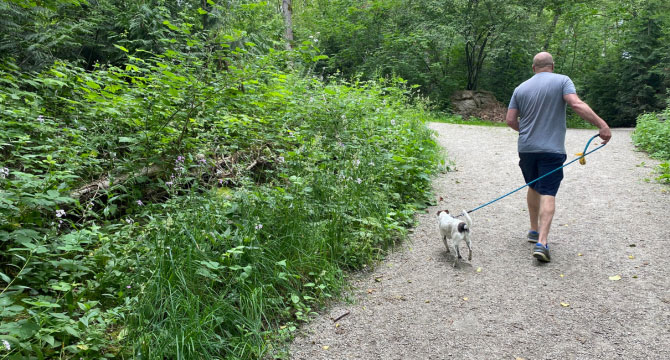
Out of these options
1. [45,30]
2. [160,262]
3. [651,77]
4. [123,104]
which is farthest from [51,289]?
[651,77]

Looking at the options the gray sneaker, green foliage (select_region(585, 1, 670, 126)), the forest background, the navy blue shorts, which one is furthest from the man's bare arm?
green foliage (select_region(585, 1, 670, 126))

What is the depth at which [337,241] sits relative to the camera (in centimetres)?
409

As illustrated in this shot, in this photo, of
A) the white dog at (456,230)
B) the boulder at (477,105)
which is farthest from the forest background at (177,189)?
the boulder at (477,105)

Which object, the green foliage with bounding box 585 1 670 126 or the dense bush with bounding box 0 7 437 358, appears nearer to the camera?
the dense bush with bounding box 0 7 437 358

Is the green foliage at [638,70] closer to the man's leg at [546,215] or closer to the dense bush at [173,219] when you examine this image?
the man's leg at [546,215]

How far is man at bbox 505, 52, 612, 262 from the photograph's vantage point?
4102 mm

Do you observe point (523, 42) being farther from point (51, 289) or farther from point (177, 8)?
point (51, 289)

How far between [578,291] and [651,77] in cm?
1719

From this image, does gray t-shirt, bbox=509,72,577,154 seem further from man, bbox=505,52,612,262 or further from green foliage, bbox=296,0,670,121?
green foliage, bbox=296,0,670,121

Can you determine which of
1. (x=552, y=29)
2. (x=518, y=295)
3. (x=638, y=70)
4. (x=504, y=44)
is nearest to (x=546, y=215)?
(x=518, y=295)

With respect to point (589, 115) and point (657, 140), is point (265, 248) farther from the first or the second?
point (657, 140)

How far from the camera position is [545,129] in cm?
420

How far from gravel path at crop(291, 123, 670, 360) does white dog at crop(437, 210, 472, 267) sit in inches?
8.1

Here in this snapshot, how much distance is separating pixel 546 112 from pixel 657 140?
7.59 meters
